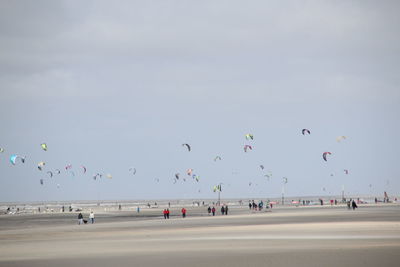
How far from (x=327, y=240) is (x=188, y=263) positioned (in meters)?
7.90

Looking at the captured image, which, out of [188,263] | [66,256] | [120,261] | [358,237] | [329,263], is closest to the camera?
[329,263]

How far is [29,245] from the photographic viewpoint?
77.3 ft

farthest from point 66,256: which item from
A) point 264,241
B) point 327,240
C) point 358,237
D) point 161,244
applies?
point 358,237

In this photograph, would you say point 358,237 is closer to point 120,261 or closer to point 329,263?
point 329,263

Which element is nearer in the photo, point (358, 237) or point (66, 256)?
point (66, 256)

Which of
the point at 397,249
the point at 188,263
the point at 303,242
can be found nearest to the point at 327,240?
the point at 303,242

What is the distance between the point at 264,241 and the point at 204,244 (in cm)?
246

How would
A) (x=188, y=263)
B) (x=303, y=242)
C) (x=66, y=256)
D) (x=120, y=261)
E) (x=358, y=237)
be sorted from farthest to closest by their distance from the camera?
(x=358, y=237)
(x=303, y=242)
(x=66, y=256)
(x=120, y=261)
(x=188, y=263)

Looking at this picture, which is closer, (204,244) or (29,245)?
(204,244)

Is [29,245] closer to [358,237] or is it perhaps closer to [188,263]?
[188,263]

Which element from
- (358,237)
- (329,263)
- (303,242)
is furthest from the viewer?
(358,237)

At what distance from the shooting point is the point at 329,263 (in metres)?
14.7

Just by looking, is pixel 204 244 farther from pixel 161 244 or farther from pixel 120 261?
pixel 120 261

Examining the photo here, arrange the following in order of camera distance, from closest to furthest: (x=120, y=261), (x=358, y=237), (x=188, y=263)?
(x=188, y=263) → (x=120, y=261) → (x=358, y=237)
